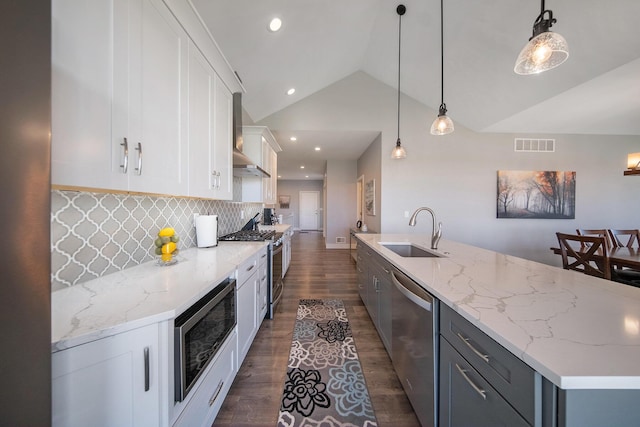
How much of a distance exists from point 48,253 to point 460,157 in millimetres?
4982

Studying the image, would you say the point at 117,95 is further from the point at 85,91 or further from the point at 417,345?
the point at 417,345

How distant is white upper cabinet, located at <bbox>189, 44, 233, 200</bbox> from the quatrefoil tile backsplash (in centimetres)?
33

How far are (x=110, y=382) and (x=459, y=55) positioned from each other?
423 cm

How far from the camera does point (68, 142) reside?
74 centimetres

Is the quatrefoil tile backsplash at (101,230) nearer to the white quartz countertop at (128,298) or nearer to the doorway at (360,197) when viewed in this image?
the white quartz countertop at (128,298)

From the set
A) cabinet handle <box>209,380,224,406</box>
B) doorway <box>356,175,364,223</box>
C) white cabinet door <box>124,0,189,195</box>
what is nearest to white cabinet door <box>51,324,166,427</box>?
cabinet handle <box>209,380,224,406</box>

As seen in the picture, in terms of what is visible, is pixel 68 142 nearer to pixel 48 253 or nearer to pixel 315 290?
pixel 48 253

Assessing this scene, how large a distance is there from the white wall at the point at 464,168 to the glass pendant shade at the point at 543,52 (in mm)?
2667

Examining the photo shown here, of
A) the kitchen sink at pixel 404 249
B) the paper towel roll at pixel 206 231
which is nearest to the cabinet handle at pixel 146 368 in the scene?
the paper towel roll at pixel 206 231

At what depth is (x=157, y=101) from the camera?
45.1 inches

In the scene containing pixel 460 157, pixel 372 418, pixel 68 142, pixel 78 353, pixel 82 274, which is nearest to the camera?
pixel 78 353

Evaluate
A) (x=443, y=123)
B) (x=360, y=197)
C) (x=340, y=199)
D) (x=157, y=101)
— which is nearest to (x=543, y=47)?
(x=443, y=123)

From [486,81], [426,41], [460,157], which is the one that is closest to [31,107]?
[426,41]

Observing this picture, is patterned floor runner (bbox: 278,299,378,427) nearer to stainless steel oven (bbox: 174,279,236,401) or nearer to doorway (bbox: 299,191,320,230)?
stainless steel oven (bbox: 174,279,236,401)
